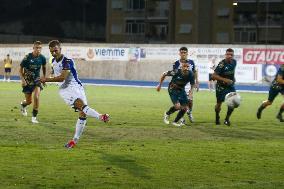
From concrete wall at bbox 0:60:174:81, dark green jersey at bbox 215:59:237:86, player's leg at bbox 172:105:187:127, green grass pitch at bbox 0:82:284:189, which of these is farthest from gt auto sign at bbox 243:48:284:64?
player's leg at bbox 172:105:187:127

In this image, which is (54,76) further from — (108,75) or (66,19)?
(66,19)

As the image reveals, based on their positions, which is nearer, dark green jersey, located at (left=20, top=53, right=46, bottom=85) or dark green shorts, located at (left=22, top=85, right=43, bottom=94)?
dark green jersey, located at (left=20, top=53, right=46, bottom=85)

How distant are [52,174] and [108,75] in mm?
43109

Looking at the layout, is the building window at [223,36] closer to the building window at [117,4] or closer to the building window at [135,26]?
the building window at [135,26]

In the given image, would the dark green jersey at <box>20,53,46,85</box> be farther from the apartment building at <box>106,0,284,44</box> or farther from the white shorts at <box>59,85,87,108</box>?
the apartment building at <box>106,0,284,44</box>

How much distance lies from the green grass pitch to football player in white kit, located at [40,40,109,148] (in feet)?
1.63

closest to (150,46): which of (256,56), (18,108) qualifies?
(256,56)

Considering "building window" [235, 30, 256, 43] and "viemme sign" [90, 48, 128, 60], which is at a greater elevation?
"building window" [235, 30, 256, 43]

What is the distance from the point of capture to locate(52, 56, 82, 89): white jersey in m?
12.7

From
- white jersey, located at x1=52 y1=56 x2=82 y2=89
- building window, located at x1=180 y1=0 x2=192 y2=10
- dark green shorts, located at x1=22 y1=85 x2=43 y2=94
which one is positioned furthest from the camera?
building window, located at x1=180 y1=0 x2=192 y2=10

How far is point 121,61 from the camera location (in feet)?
169

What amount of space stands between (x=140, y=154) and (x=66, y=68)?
2302 millimetres

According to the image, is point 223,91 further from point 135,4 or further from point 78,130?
point 135,4

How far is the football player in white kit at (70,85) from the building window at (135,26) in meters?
75.2
